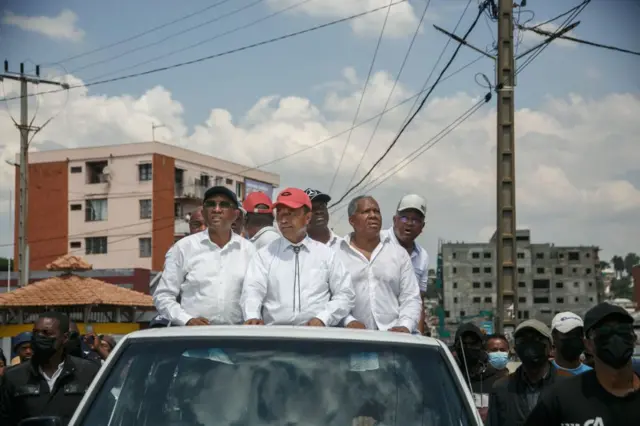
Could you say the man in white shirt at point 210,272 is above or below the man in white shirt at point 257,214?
below

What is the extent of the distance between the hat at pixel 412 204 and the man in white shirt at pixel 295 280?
4.99 ft

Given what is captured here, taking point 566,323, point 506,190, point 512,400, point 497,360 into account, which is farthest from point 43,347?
point 506,190

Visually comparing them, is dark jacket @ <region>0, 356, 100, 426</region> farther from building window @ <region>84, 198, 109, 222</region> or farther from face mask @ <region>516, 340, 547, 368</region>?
building window @ <region>84, 198, 109, 222</region>

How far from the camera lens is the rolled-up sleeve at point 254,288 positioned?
6230mm

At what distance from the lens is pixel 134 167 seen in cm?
7119

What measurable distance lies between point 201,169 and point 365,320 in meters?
71.0

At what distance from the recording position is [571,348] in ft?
22.8

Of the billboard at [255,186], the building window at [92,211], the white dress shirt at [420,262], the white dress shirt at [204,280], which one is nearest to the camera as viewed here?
the white dress shirt at [204,280]

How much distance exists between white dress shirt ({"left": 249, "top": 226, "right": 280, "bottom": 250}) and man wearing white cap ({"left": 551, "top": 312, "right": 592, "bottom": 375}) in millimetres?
2157

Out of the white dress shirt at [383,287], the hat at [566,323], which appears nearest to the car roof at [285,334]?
the white dress shirt at [383,287]

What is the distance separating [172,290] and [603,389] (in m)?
3.17

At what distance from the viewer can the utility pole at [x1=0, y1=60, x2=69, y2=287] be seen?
35.0m

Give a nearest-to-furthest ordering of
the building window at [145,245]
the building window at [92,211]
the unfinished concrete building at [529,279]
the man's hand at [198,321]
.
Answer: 1. the man's hand at [198,321]
2. the building window at [145,245]
3. the building window at [92,211]
4. the unfinished concrete building at [529,279]

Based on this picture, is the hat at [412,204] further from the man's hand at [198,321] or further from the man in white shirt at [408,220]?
the man's hand at [198,321]
